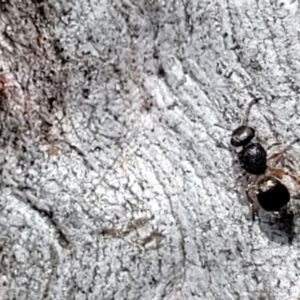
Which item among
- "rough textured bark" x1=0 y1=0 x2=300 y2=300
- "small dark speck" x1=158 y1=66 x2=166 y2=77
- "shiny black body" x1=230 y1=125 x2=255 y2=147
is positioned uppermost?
"small dark speck" x1=158 y1=66 x2=166 y2=77

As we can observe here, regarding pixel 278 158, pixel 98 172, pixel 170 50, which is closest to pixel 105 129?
pixel 98 172

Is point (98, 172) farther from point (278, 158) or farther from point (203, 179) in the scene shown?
point (278, 158)

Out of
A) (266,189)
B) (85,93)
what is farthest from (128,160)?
(266,189)

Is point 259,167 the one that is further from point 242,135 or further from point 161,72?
point 161,72

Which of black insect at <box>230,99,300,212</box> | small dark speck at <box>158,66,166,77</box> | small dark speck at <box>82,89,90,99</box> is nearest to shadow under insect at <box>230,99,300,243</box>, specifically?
black insect at <box>230,99,300,212</box>

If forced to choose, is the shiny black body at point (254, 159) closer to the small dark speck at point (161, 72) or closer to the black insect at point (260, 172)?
the black insect at point (260, 172)

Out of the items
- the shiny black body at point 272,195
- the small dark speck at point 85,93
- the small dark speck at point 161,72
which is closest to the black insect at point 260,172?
the shiny black body at point 272,195

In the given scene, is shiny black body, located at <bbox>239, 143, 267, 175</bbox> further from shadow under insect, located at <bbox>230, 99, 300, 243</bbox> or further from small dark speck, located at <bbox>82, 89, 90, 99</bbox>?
small dark speck, located at <bbox>82, 89, 90, 99</bbox>
